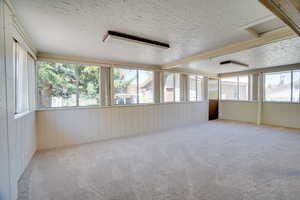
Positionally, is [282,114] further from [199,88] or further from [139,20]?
[139,20]

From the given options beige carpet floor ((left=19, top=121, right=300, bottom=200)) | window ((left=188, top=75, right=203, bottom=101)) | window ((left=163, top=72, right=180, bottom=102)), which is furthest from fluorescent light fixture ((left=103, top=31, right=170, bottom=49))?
window ((left=188, top=75, right=203, bottom=101))

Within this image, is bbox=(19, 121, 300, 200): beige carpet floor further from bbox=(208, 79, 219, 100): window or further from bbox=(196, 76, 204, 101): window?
bbox=(208, 79, 219, 100): window

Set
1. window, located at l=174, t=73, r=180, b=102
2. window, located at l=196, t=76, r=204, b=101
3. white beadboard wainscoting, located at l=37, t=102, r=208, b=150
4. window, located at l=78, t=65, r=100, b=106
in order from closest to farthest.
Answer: white beadboard wainscoting, located at l=37, t=102, r=208, b=150 < window, located at l=78, t=65, r=100, b=106 < window, located at l=174, t=73, r=180, b=102 < window, located at l=196, t=76, r=204, b=101

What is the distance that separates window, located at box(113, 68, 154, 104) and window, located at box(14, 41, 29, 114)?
2298mm

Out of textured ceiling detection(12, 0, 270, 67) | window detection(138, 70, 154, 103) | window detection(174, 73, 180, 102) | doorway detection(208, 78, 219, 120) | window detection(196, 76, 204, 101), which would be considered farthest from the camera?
doorway detection(208, 78, 219, 120)

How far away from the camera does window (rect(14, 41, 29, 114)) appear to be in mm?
2576

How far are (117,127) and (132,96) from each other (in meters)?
1.19

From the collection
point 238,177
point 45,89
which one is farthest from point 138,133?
point 238,177

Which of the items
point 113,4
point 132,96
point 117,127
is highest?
point 113,4

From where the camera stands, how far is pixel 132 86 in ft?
17.8

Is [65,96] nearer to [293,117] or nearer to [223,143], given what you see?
[223,143]

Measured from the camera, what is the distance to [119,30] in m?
2.65

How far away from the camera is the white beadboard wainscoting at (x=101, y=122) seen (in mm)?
3985

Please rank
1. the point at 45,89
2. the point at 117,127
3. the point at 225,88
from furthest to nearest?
1. the point at 225,88
2. the point at 117,127
3. the point at 45,89
